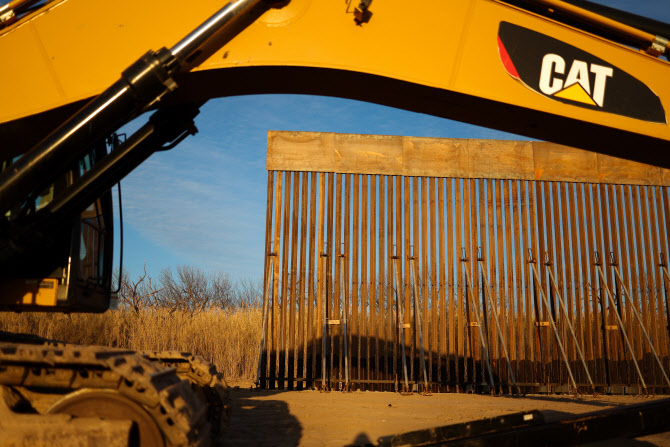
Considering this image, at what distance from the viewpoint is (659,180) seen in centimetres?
1287

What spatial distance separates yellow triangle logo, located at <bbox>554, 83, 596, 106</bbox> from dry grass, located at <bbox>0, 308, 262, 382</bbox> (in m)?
13.4

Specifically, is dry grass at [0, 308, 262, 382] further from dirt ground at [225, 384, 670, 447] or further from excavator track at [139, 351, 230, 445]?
excavator track at [139, 351, 230, 445]

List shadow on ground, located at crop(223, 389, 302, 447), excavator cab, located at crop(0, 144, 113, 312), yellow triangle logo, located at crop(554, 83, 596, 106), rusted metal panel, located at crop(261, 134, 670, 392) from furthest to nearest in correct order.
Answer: rusted metal panel, located at crop(261, 134, 670, 392)
shadow on ground, located at crop(223, 389, 302, 447)
excavator cab, located at crop(0, 144, 113, 312)
yellow triangle logo, located at crop(554, 83, 596, 106)

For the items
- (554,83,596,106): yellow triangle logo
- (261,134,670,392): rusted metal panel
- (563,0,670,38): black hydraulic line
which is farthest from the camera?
(261,134,670,392): rusted metal panel

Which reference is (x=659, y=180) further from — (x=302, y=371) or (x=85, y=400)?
(x=85, y=400)

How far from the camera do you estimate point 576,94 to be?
327 cm

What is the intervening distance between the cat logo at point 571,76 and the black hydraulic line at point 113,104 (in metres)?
1.56

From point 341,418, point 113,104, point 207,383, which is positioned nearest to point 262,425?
point 341,418

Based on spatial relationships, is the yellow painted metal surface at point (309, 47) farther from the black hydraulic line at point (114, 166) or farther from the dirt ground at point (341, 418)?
the dirt ground at point (341, 418)

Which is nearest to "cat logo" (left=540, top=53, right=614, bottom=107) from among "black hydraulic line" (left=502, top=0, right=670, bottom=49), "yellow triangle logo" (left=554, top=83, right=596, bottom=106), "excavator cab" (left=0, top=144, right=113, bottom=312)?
"yellow triangle logo" (left=554, top=83, right=596, bottom=106)

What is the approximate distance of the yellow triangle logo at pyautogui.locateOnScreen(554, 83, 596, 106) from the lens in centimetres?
325

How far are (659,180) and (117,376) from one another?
13.2 meters

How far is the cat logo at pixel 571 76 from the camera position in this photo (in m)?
3.27

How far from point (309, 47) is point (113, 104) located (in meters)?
1.15
